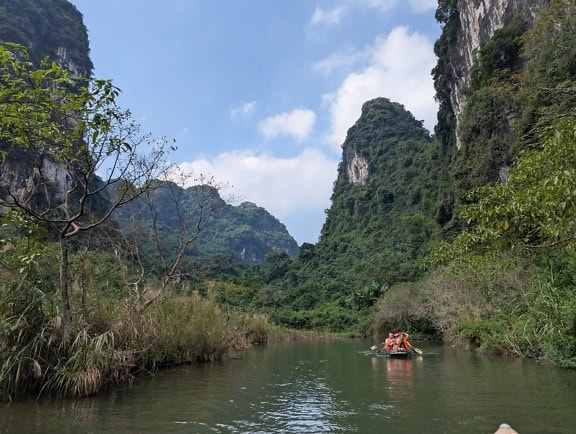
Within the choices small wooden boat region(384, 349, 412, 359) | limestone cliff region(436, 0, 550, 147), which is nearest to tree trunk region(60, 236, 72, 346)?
small wooden boat region(384, 349, 412, 359)

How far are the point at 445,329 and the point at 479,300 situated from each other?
5.05 metres

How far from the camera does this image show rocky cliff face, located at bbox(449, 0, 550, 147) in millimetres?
34263

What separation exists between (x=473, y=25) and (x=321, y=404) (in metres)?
41.1

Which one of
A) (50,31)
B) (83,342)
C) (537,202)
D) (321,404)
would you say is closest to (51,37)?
(50,31)

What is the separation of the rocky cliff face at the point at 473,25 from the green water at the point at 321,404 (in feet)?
96.1

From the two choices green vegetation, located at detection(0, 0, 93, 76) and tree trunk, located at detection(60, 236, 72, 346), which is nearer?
tree trunk, located at detection(60, 236, 72, 346)

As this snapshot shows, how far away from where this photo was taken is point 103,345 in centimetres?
820

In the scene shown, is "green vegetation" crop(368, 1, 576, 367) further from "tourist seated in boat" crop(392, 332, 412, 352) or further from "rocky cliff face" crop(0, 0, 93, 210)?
"rocky cliff face" crop(0, 0, 93, 210)

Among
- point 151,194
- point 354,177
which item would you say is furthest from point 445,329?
point 354,177

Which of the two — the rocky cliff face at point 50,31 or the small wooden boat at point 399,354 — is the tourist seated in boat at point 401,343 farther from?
the rocky cliff face at point 50,31

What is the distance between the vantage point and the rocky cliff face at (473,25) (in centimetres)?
3426

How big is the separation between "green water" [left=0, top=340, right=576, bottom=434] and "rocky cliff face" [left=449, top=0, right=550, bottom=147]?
29.3m

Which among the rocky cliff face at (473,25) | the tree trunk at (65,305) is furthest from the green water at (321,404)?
the rocky cliff face at (473,25)

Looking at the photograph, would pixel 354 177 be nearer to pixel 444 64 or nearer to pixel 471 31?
pixel 444 64
